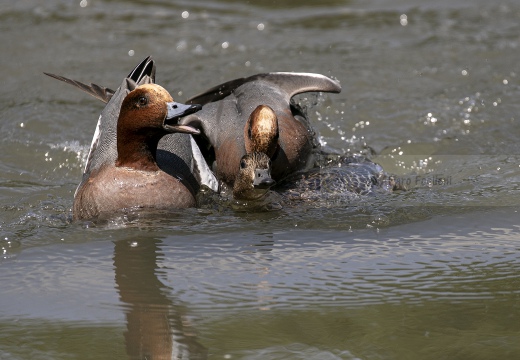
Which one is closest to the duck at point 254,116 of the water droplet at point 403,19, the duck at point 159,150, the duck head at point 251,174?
the duck at point 159,150

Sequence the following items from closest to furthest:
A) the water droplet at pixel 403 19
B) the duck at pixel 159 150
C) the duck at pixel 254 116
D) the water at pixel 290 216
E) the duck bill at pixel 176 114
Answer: the water at pixel 290 216
the duck bill at pixel 176 114
the duck at pixel 159 150
the duck at pixel 254 116
the water droplet at pixel 403 19

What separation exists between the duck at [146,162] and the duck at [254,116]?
0.66 feet

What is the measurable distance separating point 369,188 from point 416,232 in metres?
1.35

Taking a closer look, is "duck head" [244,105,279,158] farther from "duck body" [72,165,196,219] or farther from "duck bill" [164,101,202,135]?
"duck bill" [164,101,202,135]

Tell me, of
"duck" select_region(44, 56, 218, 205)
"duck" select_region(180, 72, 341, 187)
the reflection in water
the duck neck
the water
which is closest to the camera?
the reflection in water

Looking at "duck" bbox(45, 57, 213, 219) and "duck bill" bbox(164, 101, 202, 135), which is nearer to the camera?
"duck bill" bbox(164, 101, 202, 135)

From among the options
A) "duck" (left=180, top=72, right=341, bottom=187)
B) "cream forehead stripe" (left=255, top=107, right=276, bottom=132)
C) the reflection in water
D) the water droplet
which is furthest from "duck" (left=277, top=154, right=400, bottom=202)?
the water droplet

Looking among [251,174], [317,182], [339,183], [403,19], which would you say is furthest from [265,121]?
[403,19]

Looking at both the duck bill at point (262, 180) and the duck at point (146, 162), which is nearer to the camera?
the duck at point (146, 162)

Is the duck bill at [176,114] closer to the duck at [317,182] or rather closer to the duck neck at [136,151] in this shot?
the duck neck at [136,151]

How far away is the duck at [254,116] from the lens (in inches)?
267

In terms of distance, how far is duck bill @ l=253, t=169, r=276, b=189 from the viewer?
579 centimetres

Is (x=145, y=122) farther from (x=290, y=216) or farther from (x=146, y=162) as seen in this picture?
(x=290, y=216)

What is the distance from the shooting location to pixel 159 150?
6410mm
